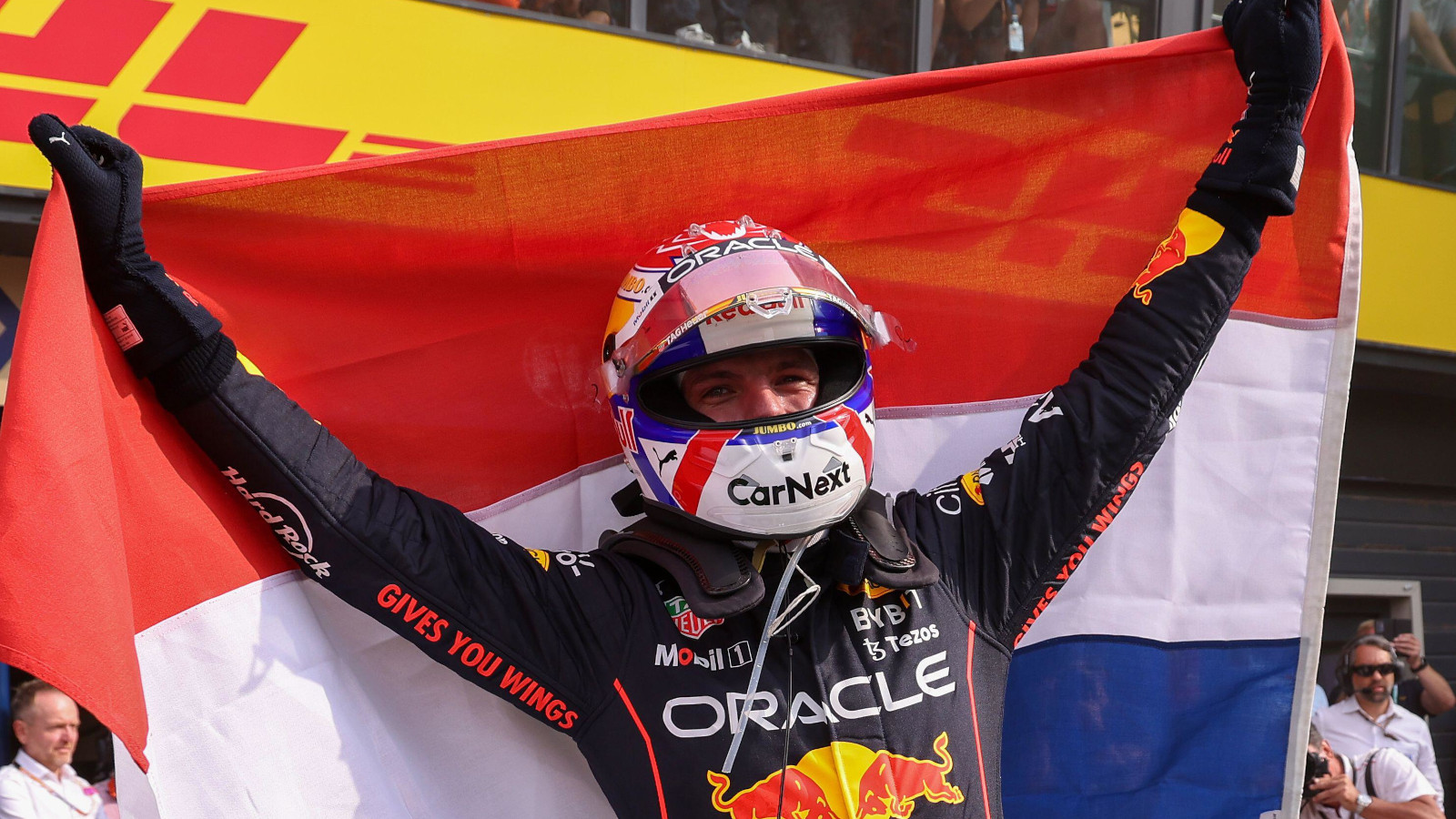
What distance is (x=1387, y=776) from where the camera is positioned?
195 inches

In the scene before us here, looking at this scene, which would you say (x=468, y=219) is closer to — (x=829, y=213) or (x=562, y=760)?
(x=829, y=213)

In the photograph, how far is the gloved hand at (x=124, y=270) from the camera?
204 cm

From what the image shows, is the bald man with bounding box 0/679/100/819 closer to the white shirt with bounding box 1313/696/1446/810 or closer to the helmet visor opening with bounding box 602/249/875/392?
the helmet visor opening with bounding box 602/249/875/392

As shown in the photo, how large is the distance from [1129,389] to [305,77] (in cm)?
373

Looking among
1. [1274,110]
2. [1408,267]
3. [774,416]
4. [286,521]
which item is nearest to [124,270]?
[286,521]

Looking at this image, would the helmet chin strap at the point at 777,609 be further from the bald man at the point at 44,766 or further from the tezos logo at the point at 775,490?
the bald man at the point at 44,766

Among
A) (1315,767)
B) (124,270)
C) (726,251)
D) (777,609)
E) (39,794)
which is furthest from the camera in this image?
(1315,767)

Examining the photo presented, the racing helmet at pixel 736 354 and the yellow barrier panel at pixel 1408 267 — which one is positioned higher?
the racing helmet at pixel 736 354

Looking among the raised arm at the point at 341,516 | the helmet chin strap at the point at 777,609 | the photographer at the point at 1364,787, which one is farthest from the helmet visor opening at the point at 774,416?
the photographer at the point at 1364,787

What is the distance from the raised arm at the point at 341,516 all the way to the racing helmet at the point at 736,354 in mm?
248

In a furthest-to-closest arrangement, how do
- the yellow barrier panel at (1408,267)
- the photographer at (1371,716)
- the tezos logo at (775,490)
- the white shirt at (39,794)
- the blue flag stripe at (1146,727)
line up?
the yellow barrier panel at (1408,267) < the photographer at (1371,716) < the white shirt at (39,794) < the blue flag stripe at (1146,727) < the tezos logo at (775,490)

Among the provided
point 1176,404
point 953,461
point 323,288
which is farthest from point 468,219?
point 1176,404

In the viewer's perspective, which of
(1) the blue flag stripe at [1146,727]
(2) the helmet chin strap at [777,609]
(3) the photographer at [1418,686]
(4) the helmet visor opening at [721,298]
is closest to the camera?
(2) the helmet chin strap at [777,609]

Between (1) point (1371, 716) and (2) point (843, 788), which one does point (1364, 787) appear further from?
(2) point (843, 788)
